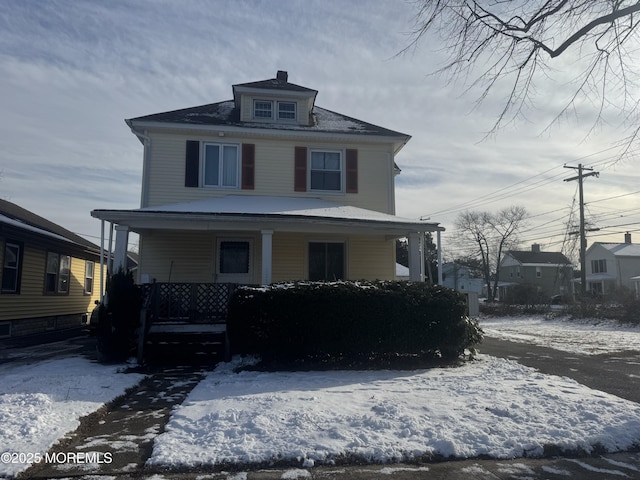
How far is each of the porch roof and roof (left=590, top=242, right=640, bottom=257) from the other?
47.2 metres

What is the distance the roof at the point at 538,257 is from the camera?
201ft

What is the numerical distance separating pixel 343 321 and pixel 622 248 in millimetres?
53515

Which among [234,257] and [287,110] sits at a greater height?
[287,110]

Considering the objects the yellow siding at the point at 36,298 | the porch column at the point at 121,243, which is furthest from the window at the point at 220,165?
the yellow siding at the point at 36,298

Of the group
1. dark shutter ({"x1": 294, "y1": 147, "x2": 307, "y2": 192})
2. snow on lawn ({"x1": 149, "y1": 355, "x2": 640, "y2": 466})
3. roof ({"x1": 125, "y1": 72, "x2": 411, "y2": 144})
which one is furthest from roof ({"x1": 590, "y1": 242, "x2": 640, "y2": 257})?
snow on lawn ({"x1": 149, "y1": 355, "x2": 640, "y2": 466})

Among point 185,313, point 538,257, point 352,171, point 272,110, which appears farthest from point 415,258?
point 538,257

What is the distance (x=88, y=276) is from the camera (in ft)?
67.5

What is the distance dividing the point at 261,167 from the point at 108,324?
7.09 meters

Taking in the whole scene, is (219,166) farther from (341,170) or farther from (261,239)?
(341,170)

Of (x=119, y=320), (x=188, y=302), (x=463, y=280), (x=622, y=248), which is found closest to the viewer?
(x=119, y=320)

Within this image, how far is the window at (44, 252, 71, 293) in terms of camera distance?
53.9 feet

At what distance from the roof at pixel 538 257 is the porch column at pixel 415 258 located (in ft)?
175

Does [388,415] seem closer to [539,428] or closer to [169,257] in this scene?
[539,428]

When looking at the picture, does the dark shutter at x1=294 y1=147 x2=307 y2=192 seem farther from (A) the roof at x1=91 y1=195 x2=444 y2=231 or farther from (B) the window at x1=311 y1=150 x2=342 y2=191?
(A) the roof at x1=91 y1=195 x2=444 y2=231
